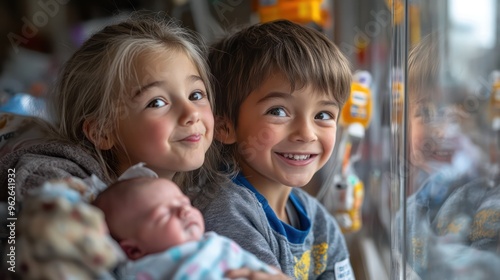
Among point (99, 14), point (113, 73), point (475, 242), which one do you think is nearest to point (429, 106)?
point (475, 242)

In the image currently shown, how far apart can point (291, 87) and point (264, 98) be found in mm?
54

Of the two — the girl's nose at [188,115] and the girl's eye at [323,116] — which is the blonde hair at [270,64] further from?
Answer: the girl's nose at [188,115]

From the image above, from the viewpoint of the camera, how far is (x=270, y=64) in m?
1.07

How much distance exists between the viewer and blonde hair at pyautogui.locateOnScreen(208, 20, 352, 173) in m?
1.06

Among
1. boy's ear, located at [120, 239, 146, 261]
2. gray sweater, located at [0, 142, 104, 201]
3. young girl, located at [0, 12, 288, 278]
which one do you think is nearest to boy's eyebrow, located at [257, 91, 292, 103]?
young girl, located at [0, 12, 288, 278]

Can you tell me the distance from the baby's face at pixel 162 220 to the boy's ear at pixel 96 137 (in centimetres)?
28

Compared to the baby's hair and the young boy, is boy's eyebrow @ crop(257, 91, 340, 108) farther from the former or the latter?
the baby's hair

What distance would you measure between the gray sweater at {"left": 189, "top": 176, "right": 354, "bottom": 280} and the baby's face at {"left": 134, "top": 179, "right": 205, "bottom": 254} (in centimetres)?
25

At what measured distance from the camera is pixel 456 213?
3.10 ft

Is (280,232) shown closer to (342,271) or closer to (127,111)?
(342,271)

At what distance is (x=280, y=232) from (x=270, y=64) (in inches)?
12.2

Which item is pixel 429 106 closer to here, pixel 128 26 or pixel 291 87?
pixel 291 87

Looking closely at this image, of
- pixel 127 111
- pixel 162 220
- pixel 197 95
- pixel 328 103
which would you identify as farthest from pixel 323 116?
pixel 162 220

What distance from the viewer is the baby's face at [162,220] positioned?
2.31 ft
